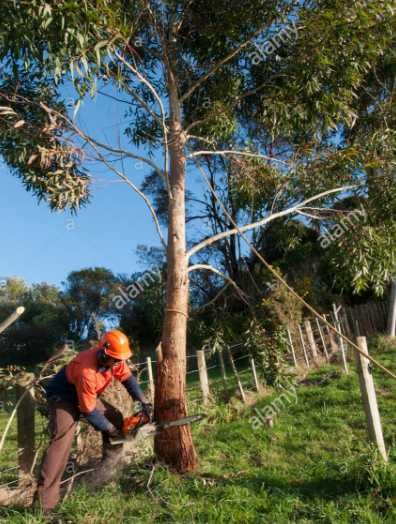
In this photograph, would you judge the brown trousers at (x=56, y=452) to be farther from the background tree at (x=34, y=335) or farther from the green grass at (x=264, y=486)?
the background tree at (x=34, y=335)

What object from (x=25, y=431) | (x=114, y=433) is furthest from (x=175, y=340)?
(x=25, y=431)

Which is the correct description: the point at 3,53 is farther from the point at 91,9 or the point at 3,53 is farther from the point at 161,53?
the point at 161,53

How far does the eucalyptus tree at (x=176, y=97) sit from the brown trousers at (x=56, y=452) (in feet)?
3.65

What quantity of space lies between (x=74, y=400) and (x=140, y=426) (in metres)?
0.78

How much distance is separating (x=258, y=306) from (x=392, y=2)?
4.97m

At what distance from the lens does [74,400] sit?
479cm

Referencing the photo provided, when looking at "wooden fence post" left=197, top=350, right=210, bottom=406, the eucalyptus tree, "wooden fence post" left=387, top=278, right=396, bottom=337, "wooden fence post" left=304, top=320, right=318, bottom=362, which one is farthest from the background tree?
the eucalyptus tree

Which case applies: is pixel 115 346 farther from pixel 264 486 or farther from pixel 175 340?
pixel 264 486

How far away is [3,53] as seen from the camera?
4.98m

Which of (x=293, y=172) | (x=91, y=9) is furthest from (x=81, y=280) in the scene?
(x=91, y=9)

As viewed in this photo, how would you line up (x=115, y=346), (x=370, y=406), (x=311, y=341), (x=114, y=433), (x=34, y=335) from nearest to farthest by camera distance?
1. (x=115, y=346)
2. (x=114, y=433)
3. (x=370, y=406)
4. (x=311, y=341)
5. (x=34, y=335)

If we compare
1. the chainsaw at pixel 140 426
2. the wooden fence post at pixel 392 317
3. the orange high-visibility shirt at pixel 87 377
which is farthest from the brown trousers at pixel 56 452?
the wooden fence post at pixel 392 317

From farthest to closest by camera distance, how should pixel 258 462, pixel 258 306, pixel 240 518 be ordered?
pixel 258 306 < pixel 258 462 < pixel 240 518

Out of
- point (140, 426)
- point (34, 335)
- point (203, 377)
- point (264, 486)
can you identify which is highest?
point (34, 335)
